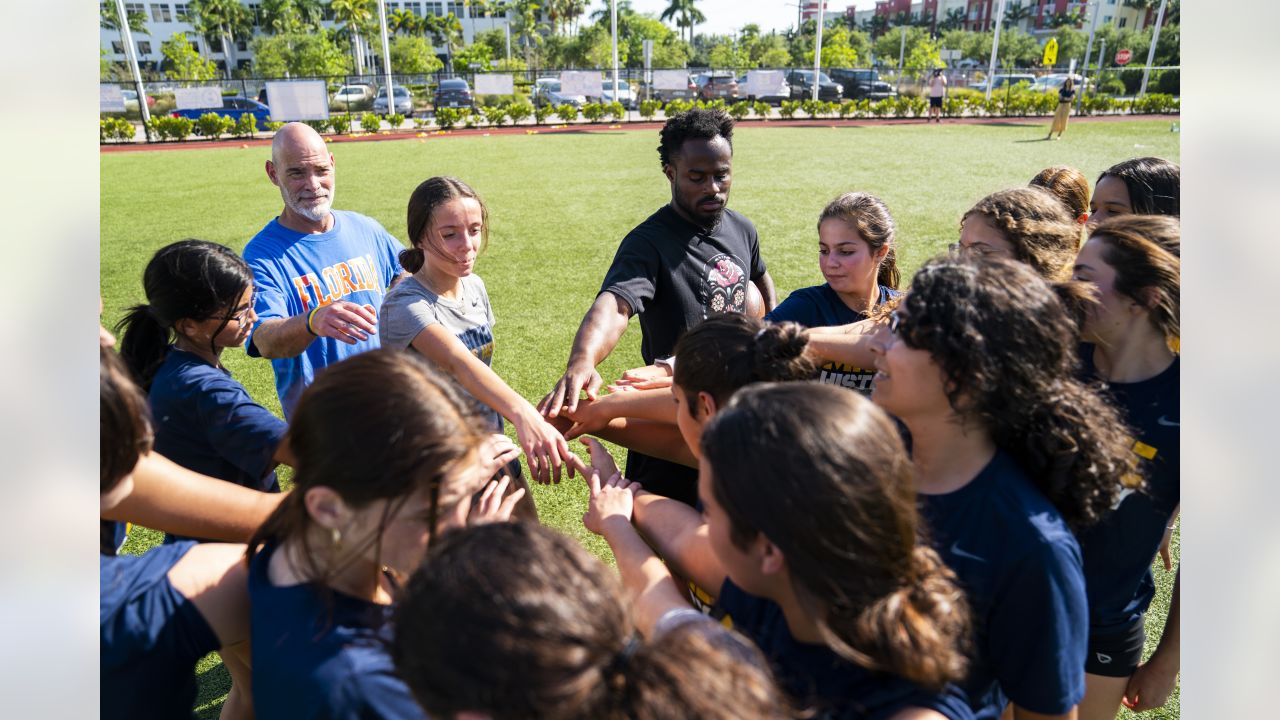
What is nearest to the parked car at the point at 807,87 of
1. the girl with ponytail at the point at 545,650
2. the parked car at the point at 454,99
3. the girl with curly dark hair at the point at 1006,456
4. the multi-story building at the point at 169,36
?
the parked car at the point at 454,99

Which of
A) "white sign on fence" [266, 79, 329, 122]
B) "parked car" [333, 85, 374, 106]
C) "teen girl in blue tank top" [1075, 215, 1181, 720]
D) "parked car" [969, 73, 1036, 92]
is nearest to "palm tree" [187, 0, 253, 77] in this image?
"parked car" [333, 85, 374, 106]

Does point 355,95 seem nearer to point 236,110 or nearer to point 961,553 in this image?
point 236,110

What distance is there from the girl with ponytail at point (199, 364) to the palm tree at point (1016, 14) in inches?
4178

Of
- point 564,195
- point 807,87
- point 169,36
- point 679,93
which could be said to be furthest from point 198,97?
point 169,36

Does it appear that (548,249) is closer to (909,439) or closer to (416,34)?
(909,439)

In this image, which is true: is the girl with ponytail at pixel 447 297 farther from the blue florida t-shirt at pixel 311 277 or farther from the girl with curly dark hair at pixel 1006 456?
the girl with curly dark hair at pixel 1006 456

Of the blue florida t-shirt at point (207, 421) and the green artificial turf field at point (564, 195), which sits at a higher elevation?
A: the blue florida t-shirt at point (207, 421)

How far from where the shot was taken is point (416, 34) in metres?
75.4

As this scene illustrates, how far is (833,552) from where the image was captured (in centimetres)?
128

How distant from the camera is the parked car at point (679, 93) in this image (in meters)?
35.8

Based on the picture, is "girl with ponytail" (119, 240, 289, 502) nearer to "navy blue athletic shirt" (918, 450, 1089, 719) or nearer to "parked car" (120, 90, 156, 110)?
"navy blue athletic shirt" (918, 450, 1089, 719)

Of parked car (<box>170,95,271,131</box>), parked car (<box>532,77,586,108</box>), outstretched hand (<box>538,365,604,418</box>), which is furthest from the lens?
parked car (<box>532,77,586,108</box>)

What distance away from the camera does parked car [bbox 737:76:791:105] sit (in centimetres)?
3425

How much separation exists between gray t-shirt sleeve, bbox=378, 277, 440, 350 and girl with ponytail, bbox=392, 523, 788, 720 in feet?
5.49
